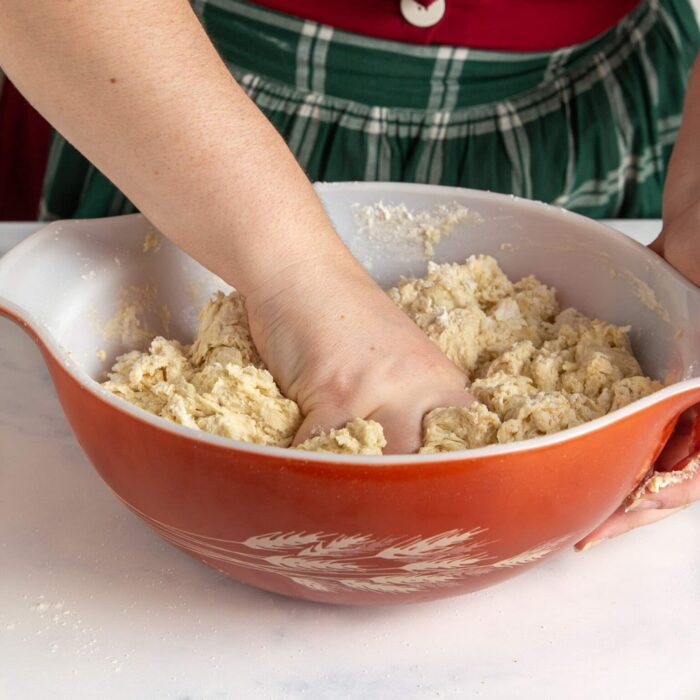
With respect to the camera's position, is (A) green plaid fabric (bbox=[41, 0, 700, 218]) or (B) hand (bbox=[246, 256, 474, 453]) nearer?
(B) hand (bbox=[246, 256, 474, 453])

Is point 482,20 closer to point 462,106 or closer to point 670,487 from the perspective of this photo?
point 462,106

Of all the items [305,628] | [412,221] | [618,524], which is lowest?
[305,628]

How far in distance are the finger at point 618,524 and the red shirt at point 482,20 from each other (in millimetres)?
539

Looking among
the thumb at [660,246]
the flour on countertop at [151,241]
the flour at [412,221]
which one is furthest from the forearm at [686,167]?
the flour on countertop at [151,241]

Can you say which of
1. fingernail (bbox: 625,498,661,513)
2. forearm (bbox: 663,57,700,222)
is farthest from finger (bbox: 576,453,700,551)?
forearm (bbox: 663,57,700,222)

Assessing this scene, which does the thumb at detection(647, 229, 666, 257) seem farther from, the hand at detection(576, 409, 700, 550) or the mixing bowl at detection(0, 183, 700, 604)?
the hand at detection(576, 409, 700, 550)

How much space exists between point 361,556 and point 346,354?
0.16 metres

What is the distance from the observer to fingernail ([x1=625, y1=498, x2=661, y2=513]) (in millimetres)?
667

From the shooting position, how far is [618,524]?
691 mm

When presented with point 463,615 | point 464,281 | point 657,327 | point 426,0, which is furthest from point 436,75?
point 463,615

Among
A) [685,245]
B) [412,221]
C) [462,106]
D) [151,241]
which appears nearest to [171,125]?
[151,241]

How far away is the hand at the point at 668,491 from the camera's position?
67 centimetres

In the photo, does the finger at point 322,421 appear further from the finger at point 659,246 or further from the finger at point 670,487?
the finger at point 659,246

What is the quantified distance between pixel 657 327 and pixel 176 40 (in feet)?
1.38
